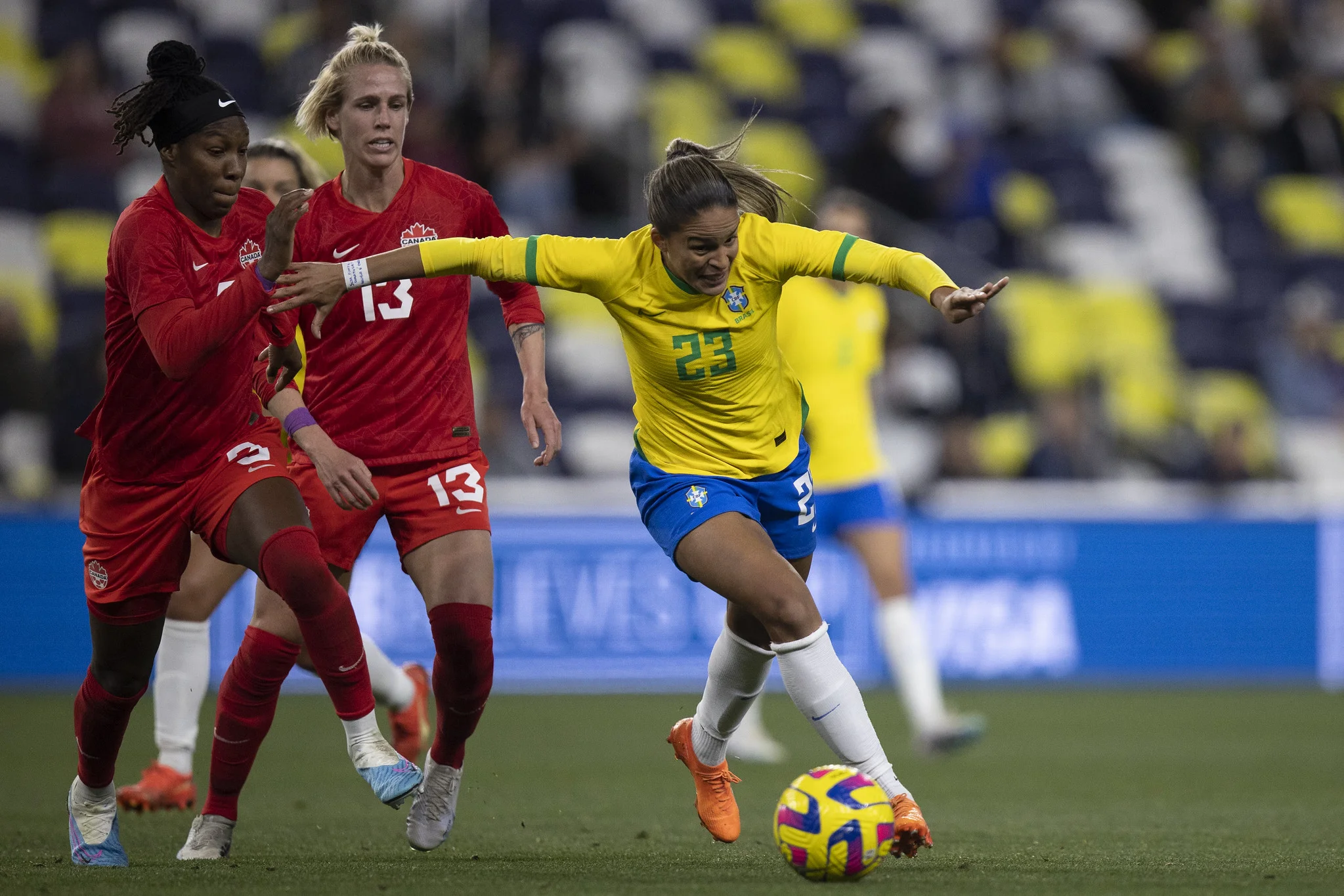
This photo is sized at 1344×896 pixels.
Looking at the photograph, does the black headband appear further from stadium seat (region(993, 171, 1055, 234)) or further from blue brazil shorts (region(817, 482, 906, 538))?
stadium seat (region(993, 171, 1055, 234))

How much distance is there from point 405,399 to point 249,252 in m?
0.65

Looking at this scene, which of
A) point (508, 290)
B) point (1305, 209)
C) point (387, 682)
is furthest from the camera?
point (1305, 209)

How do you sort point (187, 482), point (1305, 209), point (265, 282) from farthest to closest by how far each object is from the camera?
point (1305, 209)
point (187, 482)
point (265, 282)

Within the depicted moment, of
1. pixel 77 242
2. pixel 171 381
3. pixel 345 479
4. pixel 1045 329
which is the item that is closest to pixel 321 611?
pixel 345 479

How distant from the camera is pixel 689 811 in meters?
6.62

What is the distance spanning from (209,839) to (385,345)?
159 cm

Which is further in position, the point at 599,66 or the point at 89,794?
the point at 599,66

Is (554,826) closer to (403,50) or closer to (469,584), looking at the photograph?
(469,584)

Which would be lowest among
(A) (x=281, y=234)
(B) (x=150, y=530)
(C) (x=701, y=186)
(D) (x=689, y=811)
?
(D) (x=689, y=811)

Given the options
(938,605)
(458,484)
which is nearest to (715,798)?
(458,484)

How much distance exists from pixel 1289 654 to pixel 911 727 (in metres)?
4.35

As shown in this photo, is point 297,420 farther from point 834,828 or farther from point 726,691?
point 834,828

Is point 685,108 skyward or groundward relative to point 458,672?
skyward

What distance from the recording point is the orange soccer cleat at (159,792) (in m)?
6.32
